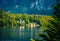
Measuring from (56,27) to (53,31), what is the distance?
0.11 metres

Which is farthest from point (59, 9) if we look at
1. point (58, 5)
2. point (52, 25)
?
point (52, 25)

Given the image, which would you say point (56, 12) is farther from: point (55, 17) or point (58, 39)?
point (58, 39)

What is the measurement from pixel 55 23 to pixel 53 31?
184mm

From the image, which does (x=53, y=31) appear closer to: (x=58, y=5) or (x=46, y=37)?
(x=46, y=37)

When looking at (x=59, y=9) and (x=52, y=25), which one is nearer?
(x=59, y=9)

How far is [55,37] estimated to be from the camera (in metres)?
5.28

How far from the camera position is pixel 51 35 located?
17.4 ft

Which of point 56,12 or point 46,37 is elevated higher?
point 56,12

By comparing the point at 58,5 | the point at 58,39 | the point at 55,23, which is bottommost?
the point at 58,39

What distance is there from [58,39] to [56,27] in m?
0.28

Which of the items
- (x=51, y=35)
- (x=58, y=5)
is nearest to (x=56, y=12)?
(x=58, y=5)

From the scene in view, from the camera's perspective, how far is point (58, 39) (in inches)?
204

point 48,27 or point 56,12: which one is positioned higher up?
point 56,12

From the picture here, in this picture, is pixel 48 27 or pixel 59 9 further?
pixel 48 27
